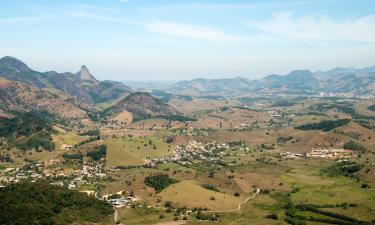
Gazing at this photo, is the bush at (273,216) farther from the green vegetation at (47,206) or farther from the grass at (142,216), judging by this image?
the green vegetation at (47,206)

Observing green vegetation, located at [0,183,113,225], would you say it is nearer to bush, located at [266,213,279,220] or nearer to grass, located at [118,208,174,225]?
grass, located at [118,208,174,225]

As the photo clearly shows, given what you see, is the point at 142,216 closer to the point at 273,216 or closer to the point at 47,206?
the point at 47,206

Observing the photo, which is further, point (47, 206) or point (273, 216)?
point (273, 216)

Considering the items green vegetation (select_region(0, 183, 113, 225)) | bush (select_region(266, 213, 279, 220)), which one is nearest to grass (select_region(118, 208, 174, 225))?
green vegetation (select_region(0, 183, 113, 225))

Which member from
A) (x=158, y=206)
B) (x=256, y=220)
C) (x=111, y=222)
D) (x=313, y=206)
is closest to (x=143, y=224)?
(x=111, y=222)

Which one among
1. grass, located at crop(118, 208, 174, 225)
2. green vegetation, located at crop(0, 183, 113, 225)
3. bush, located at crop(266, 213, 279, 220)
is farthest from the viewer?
bush, located at crop(266, 213, 279, 220)

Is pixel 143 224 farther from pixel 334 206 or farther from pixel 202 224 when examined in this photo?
pixel 334 206

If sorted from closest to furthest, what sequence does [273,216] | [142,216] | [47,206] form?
1. [47,206]
2. [273,216]
3. [142,216]

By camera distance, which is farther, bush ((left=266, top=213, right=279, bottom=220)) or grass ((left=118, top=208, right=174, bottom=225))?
bush ((left=266, top=213, right=279, bottom=220))

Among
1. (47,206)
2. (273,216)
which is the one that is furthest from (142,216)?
(273,216)
